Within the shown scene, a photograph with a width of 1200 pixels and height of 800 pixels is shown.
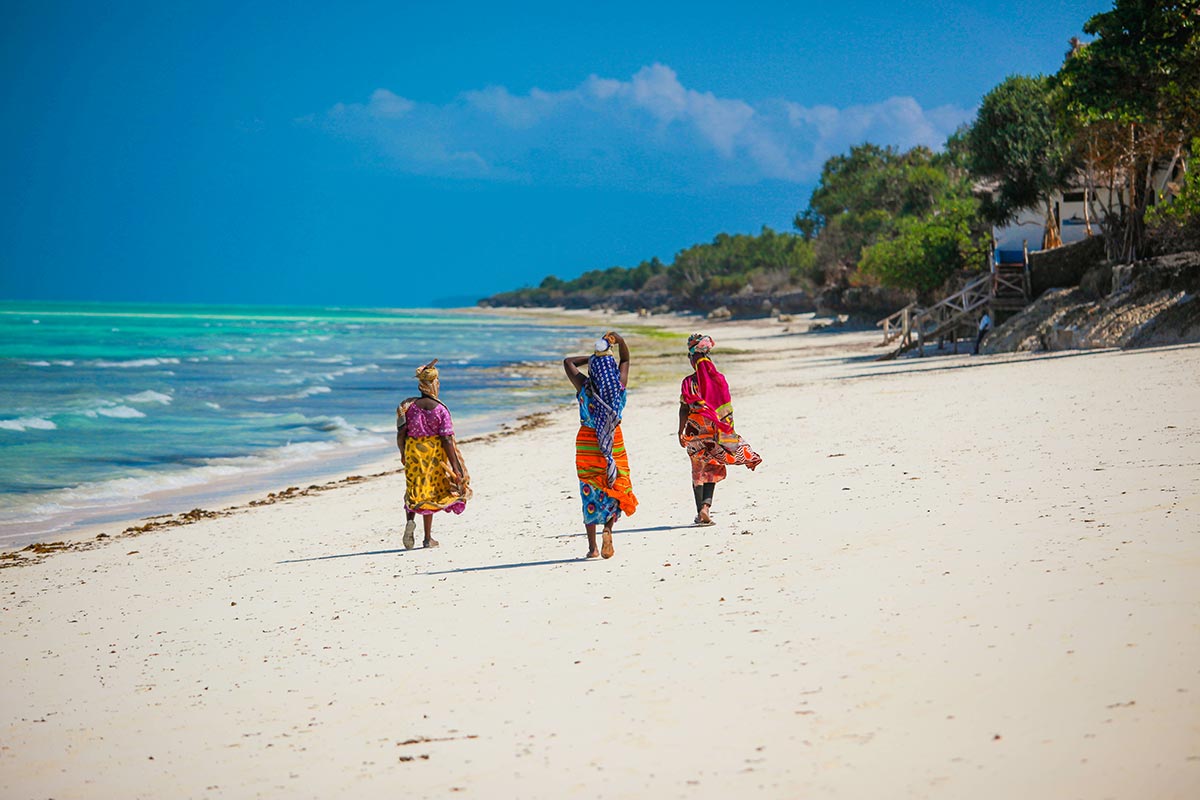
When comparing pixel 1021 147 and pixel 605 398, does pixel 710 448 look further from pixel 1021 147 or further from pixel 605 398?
pixel 1021 147

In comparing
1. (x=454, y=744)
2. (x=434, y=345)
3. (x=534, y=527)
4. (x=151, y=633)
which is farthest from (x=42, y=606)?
(x=434, y=345)

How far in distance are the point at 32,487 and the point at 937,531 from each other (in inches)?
560

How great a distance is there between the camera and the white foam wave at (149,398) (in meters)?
29.7

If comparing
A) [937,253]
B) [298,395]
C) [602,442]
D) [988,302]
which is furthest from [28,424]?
[937,253]

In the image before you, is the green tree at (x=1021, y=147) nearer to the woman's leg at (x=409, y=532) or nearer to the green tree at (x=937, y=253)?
the green tree at (x=937, y=253)

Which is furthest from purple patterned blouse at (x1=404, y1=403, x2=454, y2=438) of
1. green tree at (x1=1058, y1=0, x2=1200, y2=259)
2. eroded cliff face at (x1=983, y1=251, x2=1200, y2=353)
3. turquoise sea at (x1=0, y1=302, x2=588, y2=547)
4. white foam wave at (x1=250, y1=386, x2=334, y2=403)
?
white foam wave at (x1=250, y1=386, x2=334, y2=403)

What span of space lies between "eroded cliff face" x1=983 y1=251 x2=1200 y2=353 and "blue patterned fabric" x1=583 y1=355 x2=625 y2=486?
17.0 metres

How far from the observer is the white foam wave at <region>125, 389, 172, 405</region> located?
2969 centimetres

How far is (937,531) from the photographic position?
7.73 metres

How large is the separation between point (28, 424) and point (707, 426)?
20.6 metres

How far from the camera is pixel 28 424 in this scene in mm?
24250

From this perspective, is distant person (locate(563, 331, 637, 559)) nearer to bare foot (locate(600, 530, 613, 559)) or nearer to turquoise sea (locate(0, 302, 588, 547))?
bare foot (locate(600, 530, 613, 559))

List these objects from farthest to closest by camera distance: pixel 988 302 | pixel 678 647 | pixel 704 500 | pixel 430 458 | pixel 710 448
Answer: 1. pixel 988 302
2. pixel 430 458
3. pixel 704 500
4. pixel 710 448
5. pixel 678 647

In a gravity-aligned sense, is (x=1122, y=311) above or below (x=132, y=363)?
below
